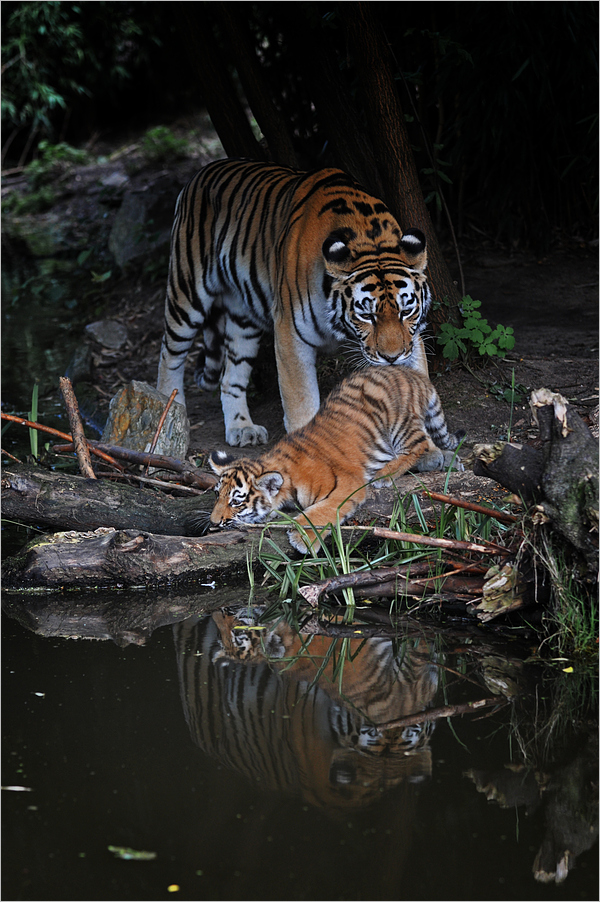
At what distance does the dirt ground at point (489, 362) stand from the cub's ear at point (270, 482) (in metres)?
0.45

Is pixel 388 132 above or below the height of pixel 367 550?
above

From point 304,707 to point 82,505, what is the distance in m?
1.62

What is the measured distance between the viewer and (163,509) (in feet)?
13.4

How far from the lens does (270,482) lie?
157 inches

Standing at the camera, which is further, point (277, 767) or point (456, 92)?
point (456, 92)

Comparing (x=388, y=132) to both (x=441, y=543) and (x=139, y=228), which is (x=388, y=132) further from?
(x=139, y=228)

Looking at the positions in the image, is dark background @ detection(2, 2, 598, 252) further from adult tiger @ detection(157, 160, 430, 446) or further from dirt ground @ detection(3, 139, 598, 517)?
adult tiger @ detection(157, 160, 430, 446)

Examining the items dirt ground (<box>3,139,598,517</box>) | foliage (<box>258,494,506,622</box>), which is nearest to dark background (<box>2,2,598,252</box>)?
dirt ground (<box>3,139,598,517</box>)

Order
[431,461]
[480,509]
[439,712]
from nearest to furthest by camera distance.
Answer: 1. [439,712]
2. [480,509]
3. [431,461]

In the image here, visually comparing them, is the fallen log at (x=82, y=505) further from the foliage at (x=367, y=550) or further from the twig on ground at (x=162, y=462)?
the foliage at (x=367, y=550)

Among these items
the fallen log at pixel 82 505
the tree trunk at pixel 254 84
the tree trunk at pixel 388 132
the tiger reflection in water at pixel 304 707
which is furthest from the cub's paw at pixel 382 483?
the tree trunk at pixel 254 84

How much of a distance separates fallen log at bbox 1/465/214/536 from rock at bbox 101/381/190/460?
38.1 inches

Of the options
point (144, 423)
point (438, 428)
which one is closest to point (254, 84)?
point (144, 423)

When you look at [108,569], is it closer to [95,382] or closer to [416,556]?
[416,556]
